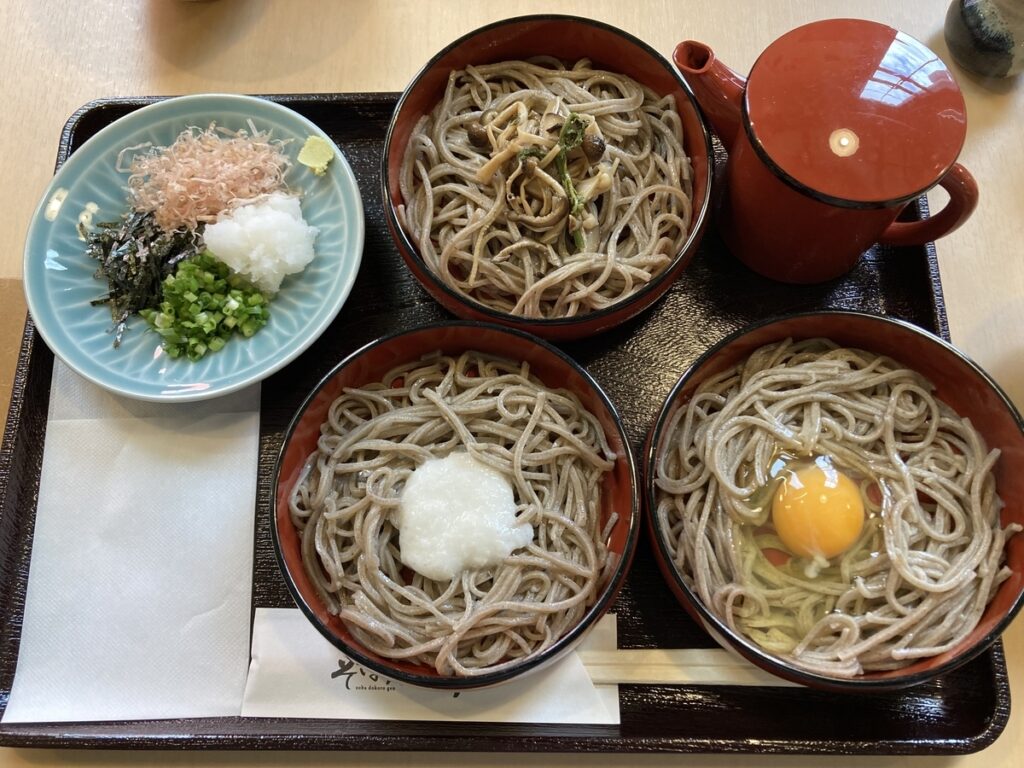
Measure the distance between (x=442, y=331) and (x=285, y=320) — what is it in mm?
434

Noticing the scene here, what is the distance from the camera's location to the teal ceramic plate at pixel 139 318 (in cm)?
179

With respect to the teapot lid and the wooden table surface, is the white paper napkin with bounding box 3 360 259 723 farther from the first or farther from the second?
the teapot lid

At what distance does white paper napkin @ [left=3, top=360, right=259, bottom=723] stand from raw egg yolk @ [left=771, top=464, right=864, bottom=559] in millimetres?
1181

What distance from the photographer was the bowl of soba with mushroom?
5.75 ft

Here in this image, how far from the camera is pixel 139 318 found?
1.90 metres

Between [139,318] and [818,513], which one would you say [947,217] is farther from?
[139,318]

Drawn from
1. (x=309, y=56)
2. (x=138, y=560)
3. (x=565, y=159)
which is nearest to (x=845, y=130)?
(x=565, y=159)

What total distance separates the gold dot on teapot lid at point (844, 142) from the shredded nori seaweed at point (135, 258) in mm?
1480

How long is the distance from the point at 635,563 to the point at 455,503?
0.43 m

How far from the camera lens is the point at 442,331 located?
168cm

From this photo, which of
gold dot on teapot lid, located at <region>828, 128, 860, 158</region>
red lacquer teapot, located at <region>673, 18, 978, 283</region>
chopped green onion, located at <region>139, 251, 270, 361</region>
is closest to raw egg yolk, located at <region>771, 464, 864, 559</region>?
red lacquer teapot, located at <region>673, 18, 978, 283</region>

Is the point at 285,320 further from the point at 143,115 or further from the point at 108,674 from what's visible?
the point at 108,674

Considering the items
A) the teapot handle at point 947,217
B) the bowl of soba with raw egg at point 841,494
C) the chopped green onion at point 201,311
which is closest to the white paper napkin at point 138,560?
the chopped green onion at point 201,311

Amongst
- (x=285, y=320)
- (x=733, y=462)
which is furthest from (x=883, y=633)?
(x=285, y=320)
